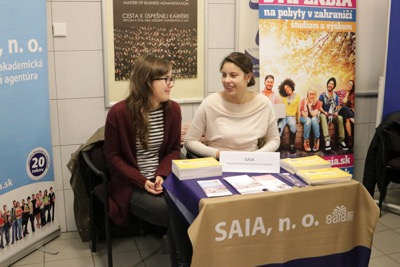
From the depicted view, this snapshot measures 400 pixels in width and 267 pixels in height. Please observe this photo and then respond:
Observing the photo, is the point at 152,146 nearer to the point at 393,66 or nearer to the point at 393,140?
the point at 393,140

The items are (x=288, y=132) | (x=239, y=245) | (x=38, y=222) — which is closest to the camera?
(x=239, y=245)

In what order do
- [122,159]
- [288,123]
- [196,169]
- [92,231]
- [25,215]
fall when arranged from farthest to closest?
[288,123], [92,231], [25,215], [122,159], [196,169]

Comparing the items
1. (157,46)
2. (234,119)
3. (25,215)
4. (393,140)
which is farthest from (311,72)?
(25,215)

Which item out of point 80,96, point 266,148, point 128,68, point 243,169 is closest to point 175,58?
point 128,68

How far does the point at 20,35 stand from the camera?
246cm

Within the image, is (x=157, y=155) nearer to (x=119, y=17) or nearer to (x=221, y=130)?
(x=221, y=130)

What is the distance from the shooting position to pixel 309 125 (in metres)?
3.35

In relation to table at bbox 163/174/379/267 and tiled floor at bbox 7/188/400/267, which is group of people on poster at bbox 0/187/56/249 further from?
table at bbox 163/174/379/267

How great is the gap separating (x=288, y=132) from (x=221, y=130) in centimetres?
91

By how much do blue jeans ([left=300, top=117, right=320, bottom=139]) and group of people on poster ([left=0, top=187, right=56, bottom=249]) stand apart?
1901 millimetres

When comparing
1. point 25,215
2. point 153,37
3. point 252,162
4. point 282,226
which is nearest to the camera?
point 282,226

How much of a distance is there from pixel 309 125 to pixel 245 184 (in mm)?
1670

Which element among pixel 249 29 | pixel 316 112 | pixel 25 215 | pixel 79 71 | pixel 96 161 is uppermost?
pixel 249 29

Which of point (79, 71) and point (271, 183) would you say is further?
point (79, 71)
